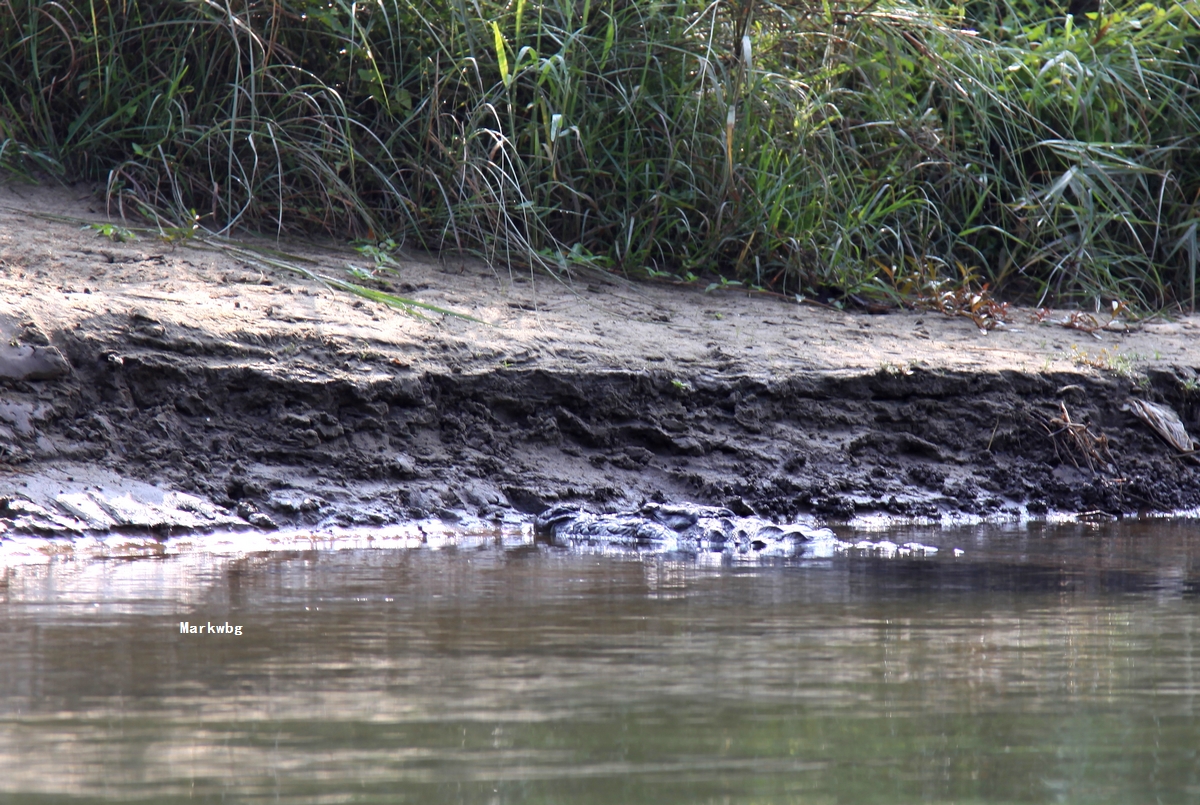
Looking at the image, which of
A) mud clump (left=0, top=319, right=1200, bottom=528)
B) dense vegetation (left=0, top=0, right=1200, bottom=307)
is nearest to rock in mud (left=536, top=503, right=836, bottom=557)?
mud clump (left=0, top=319, right=1200, bottom=528)

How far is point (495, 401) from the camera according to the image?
458cm

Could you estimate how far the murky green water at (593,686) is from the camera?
5.20ft

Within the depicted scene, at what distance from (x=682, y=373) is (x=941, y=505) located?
1.03m

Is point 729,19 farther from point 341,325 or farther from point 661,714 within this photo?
point 661,714

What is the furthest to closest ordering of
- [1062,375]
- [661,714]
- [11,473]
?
[1062,375] → [11,473] → [661,714]

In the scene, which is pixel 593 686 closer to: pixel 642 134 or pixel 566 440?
pixel 566 440

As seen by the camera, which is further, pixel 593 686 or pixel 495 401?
pixel 495 401

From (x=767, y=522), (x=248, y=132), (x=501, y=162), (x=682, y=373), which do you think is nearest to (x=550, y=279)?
(x=501, y=162)

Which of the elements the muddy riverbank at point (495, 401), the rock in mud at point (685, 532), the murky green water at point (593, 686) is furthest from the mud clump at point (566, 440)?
the murky green water at point (593, 686)

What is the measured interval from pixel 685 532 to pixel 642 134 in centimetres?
244

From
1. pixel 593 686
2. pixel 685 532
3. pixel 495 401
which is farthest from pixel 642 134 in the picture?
pixel 593 686

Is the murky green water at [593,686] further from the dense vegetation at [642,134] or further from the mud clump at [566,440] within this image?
the dense vegetation at [642,134]

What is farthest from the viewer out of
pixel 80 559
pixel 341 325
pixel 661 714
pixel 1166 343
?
pixel 1166 343

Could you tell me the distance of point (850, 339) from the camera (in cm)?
537
